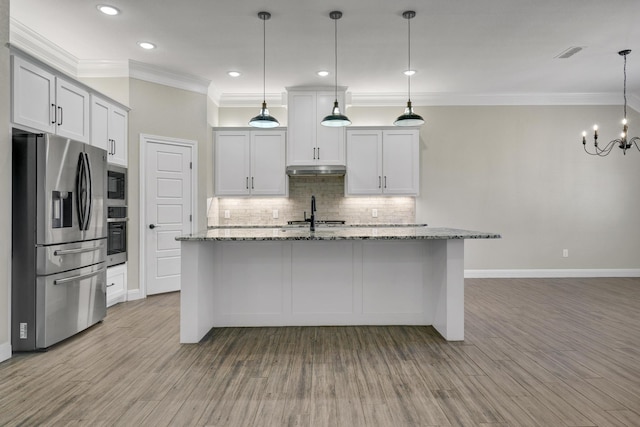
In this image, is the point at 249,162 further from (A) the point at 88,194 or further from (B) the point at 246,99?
(A) the point at 88,194

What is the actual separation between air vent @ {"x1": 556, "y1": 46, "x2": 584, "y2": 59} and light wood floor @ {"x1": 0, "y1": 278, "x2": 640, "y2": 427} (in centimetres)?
315

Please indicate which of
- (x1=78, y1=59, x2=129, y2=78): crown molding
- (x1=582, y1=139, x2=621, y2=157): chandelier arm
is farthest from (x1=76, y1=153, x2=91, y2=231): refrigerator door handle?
(x1=582, y1=139, x2=621, y2=157): chandelier arm

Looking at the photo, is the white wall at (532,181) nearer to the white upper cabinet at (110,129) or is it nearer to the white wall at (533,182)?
the white wall at (533,182)

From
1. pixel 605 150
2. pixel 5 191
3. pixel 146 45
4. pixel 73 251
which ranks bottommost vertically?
pixel 73 251

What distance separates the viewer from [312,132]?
5895 mm

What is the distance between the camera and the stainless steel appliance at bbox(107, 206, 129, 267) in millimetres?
4480

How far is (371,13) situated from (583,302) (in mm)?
4244

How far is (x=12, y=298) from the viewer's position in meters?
2.98

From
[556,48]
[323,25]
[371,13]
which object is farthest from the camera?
[556,48]

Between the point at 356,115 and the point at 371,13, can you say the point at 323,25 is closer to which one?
the point at 371,13

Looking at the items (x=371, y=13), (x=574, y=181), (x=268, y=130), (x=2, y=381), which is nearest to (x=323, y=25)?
(x=371, y=13)

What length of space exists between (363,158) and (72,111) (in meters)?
3.91

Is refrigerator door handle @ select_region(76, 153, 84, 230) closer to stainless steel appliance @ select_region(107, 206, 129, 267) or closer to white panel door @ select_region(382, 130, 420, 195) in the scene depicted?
stainless steel appliance @ select_region(107, 206, 129, 267)

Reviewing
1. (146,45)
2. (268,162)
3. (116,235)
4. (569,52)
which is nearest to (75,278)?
(116,235)
